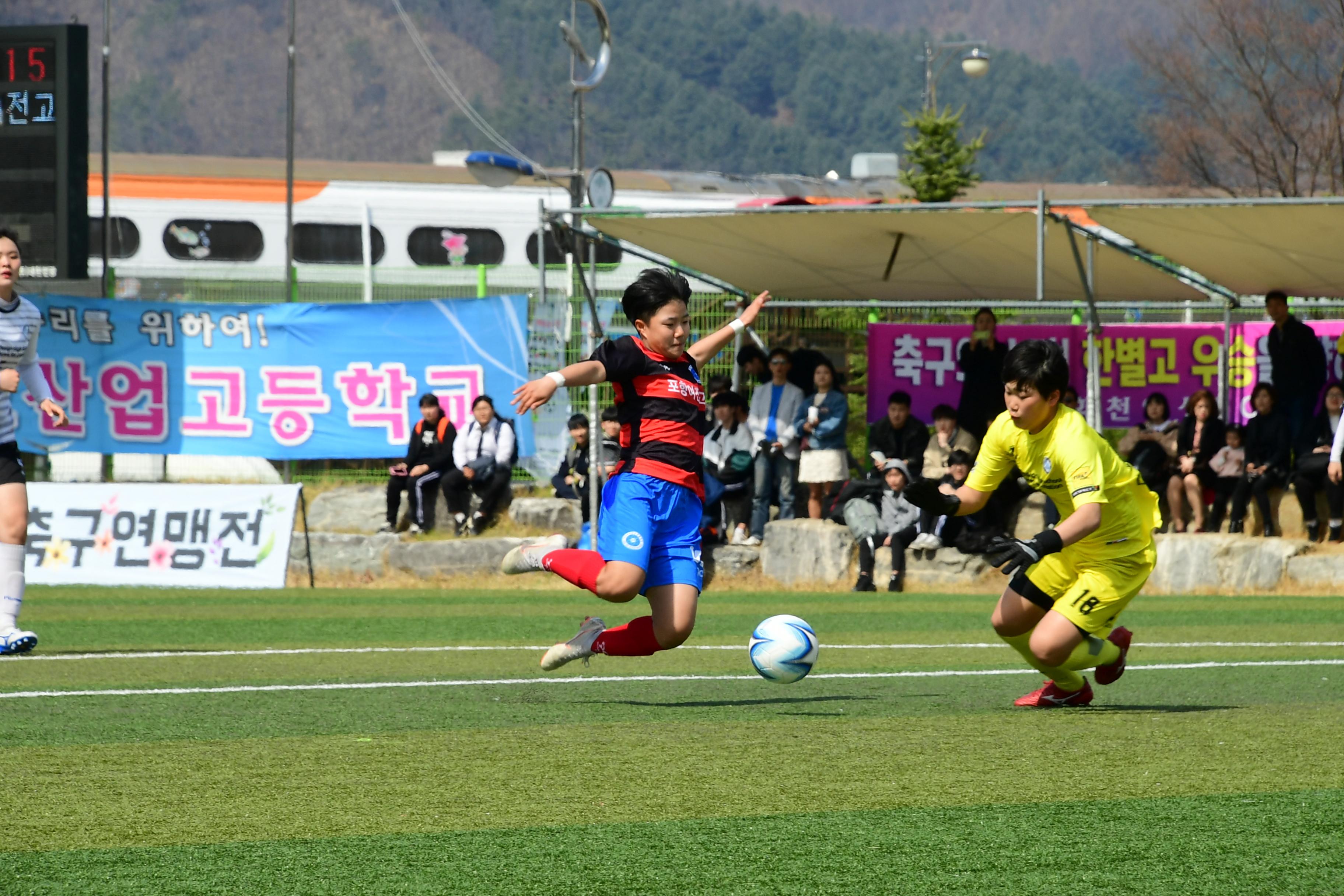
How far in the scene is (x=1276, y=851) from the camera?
14.4 feet

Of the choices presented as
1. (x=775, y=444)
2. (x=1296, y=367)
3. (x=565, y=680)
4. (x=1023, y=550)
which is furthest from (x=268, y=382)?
(x=1023, y=550)

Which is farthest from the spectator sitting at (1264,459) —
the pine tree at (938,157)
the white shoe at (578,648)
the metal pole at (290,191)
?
the pine tree at (938,157)

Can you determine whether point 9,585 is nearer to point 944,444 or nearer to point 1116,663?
Result: point 1116,663

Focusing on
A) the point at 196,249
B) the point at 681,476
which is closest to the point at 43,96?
the point at 196,249

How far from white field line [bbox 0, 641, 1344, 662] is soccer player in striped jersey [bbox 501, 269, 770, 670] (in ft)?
11.3

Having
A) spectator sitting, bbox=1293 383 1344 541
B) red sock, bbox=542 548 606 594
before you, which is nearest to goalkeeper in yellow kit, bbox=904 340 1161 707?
red sock, bbox=542 548 606 594

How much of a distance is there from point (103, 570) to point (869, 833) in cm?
1274

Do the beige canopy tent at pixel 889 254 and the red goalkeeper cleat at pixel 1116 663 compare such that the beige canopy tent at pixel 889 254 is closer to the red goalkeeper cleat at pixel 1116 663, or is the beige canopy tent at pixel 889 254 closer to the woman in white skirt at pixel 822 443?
the woman in white skirt at pixel 822 443

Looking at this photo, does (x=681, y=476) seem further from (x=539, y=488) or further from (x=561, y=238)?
(x=539, y=488)

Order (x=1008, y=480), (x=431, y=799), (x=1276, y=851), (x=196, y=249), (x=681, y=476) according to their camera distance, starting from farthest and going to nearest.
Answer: (x=196, y=249)
(x=1008, y=480)
(x=681, y=476)
(x=431, y=799)
(x=1276, y=851)

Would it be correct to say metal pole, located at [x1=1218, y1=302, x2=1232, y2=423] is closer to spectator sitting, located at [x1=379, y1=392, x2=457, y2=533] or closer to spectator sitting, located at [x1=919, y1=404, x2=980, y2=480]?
spectator sitting, located at [x1=919, y1=404, x2=980, y2=480]

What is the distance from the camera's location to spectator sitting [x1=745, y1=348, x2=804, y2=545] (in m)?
16.4

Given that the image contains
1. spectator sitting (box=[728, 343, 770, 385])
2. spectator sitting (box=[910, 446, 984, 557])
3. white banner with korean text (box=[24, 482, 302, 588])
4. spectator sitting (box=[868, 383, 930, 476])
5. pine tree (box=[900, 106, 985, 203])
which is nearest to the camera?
spectator sitting (box=[910, 446, 984, 557])

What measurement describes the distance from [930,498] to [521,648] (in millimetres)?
4188
